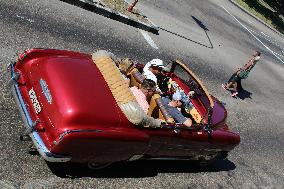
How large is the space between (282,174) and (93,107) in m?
6.67

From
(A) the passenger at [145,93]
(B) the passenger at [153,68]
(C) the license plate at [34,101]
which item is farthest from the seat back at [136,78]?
(C) the license plate at [34,101]

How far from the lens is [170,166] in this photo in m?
8.21

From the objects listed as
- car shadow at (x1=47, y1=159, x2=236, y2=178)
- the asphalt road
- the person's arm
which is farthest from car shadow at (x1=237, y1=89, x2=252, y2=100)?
the person's arm

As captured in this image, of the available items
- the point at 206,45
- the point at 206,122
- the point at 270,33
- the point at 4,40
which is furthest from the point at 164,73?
the point at 270,33

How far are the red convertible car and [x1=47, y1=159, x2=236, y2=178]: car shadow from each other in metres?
0.26

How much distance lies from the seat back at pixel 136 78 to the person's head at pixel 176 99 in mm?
764

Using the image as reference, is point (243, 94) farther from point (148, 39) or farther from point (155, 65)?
point (155, 65)

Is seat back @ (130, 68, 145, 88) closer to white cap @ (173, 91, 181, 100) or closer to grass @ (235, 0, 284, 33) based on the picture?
white cap @ (173, 91, 181, 100)

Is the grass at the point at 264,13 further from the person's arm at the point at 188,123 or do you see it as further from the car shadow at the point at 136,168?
the person's arm at the point at 188,123

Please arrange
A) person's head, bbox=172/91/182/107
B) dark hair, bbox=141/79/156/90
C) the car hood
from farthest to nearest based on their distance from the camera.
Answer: person's head, bbox=172/91/182/107 → dark hair, bbox=141/79/156/90 → the car hood

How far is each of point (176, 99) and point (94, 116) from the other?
91.7 inches

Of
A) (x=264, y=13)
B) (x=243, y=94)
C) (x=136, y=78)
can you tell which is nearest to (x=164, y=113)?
(x=136, y=78)

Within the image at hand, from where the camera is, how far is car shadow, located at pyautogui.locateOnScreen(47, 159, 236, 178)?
6548 mm

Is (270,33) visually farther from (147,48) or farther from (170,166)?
(170,166)
